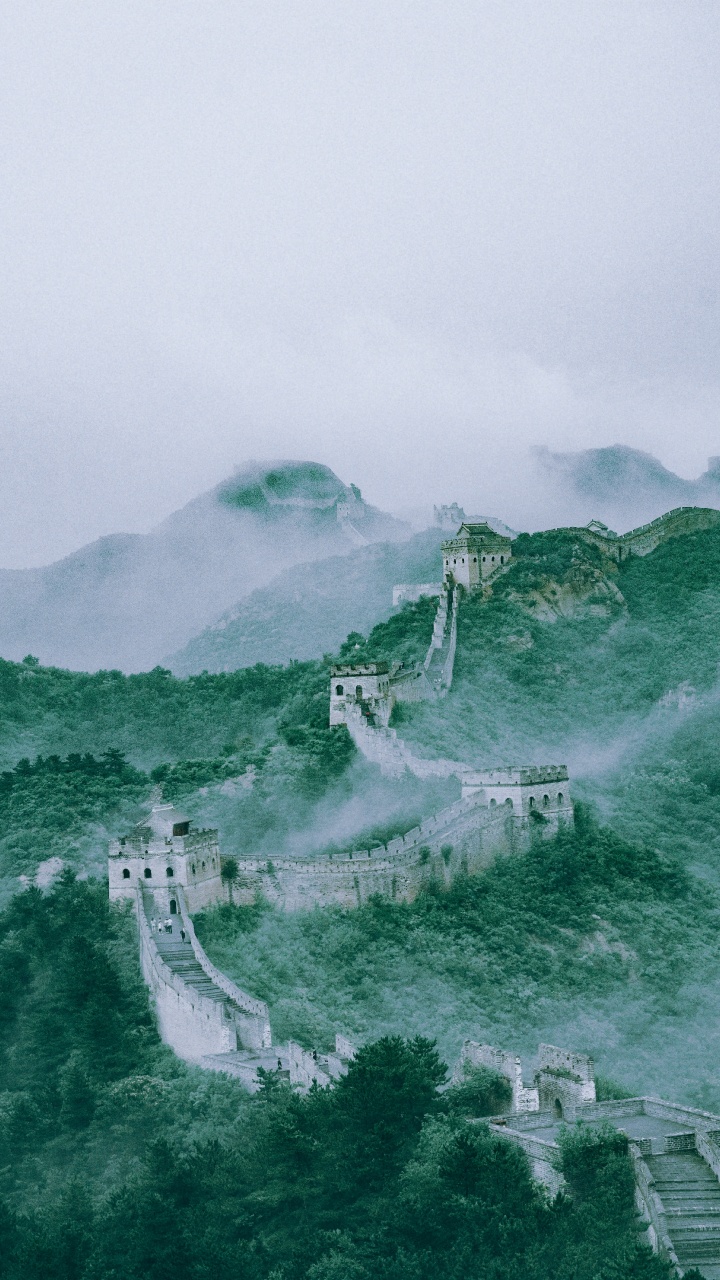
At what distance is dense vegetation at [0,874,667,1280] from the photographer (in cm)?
2617

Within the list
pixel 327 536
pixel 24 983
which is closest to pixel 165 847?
pixel 24 983

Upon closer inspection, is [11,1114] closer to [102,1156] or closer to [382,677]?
[102,1156]

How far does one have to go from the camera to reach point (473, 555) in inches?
2549

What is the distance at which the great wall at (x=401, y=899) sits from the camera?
2686 cm

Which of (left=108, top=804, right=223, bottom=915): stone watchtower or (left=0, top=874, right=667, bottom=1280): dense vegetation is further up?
(left=108, top=804, right=223, bottom=915): stone watchtower

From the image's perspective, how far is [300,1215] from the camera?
1117 inches

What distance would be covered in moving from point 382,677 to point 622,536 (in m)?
20.6

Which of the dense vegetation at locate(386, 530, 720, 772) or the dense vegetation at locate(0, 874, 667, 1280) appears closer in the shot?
the dense vegetation at locate(0, 874, 667, 1280)

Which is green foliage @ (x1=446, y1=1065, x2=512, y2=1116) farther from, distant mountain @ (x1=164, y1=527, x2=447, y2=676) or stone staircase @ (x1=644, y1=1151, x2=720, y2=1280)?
distant mountain @ (x1=164, y1=527, x2=447, y2=676)

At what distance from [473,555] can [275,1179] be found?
38.2m

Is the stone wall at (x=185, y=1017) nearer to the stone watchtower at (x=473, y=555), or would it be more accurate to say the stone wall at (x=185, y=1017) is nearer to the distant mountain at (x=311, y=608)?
the stone watchtower at (x=473, y=555)

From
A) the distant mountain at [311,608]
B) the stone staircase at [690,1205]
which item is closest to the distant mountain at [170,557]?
the distant mountain at [311,608]

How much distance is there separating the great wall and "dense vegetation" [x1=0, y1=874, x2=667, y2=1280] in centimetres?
62

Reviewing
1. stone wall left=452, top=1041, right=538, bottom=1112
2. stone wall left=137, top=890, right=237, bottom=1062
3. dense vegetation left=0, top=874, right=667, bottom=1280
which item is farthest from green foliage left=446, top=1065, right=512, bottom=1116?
stone wall left=137, top=890, right=237, bottom=1062
